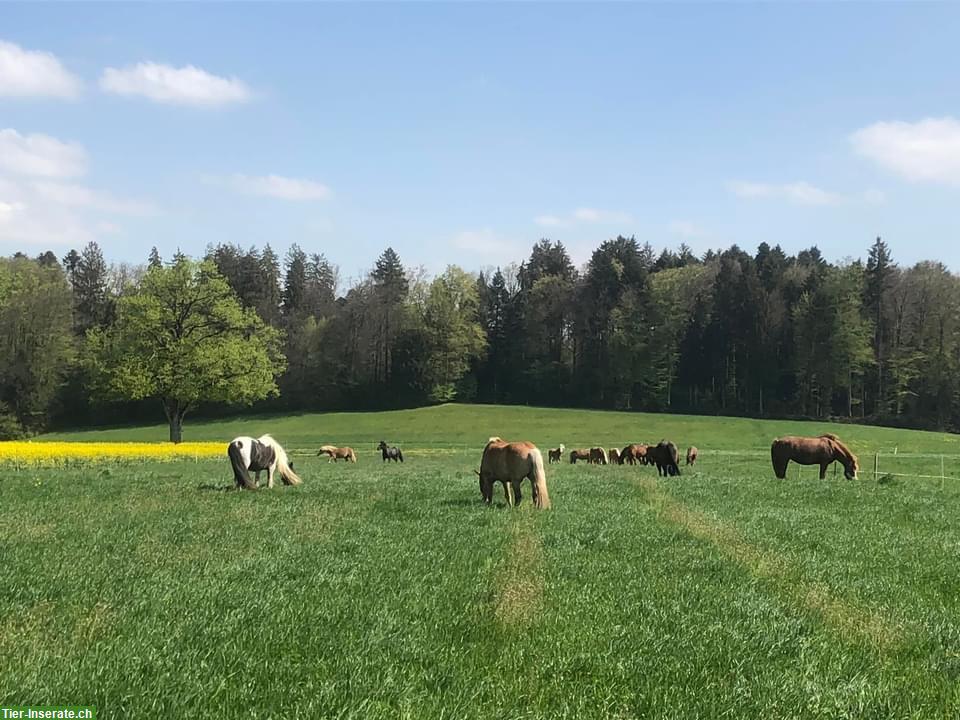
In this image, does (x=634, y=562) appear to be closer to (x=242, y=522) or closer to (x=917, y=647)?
(x=917, y=647)

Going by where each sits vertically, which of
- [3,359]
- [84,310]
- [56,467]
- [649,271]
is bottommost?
[56,467]

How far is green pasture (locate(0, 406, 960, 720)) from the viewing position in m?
5.58

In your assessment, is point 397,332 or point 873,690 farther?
point 397,332

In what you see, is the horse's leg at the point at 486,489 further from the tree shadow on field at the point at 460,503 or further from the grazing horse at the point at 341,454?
the grazing horse at the point at 341,454

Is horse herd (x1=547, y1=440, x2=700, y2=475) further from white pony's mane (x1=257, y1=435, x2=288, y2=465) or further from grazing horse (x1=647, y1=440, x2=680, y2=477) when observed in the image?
white pony's mane (x1=257, y1=435, x2=288, y2=465)

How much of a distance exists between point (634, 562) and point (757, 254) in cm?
9549

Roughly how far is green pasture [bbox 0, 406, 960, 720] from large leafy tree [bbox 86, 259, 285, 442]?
36.7 m

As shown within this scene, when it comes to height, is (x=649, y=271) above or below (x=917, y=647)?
above

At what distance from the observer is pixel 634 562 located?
1066 cm

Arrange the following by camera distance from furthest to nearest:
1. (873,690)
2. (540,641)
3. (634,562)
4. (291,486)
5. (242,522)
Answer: (291,486) → (242,522) → (634,562) → (540,641) → (873,690)

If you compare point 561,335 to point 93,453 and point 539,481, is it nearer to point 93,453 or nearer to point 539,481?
point 93,453

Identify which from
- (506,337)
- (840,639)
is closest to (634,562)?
(840,639)

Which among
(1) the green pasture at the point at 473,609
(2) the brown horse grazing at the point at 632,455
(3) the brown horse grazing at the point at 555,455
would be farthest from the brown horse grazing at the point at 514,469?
(3) the brown horse grazing at the point at 555,455

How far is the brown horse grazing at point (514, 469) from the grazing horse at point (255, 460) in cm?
655
